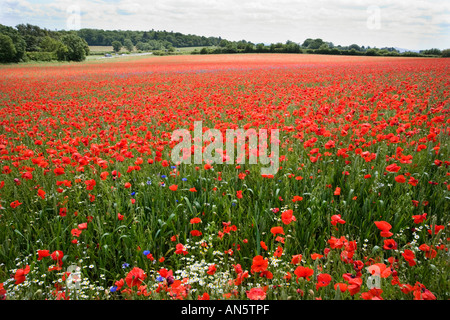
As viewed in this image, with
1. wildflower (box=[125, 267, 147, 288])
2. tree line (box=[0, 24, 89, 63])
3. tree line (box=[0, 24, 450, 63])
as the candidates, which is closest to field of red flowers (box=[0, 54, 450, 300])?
wildflower (box=[125, 267, 147, 288])

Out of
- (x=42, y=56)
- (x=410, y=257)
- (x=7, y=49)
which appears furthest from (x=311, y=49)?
(x=410, y=257)

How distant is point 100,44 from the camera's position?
10812 mm

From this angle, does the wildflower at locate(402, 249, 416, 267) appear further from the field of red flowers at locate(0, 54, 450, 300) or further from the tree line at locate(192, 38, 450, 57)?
the tree line at locate(192, 38, 450, 57)

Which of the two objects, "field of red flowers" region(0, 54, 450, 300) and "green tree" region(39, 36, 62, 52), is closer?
"field of red flowers" region(0, 54, 450, 300)

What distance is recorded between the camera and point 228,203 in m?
2.91

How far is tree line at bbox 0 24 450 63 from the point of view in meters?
11.9

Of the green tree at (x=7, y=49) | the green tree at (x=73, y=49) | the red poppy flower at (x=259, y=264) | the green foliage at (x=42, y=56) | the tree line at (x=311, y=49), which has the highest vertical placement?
the tree line at (x=311, y=49)

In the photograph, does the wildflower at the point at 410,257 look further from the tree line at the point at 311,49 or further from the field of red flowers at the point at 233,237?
the tree line at the point at 311,49

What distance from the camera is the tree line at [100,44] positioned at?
1191 centimetres

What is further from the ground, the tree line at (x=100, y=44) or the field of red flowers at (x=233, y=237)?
the tree line at (x=100, y=44)

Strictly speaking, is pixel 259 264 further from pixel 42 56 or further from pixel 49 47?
pixel 49 47

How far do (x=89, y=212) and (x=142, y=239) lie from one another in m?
0.93

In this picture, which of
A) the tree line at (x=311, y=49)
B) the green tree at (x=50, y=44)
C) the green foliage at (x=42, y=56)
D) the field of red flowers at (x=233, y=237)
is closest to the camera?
the field of red flowers at (x=233, y=237)

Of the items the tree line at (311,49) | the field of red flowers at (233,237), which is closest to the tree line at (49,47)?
the tree line at (311,49)
